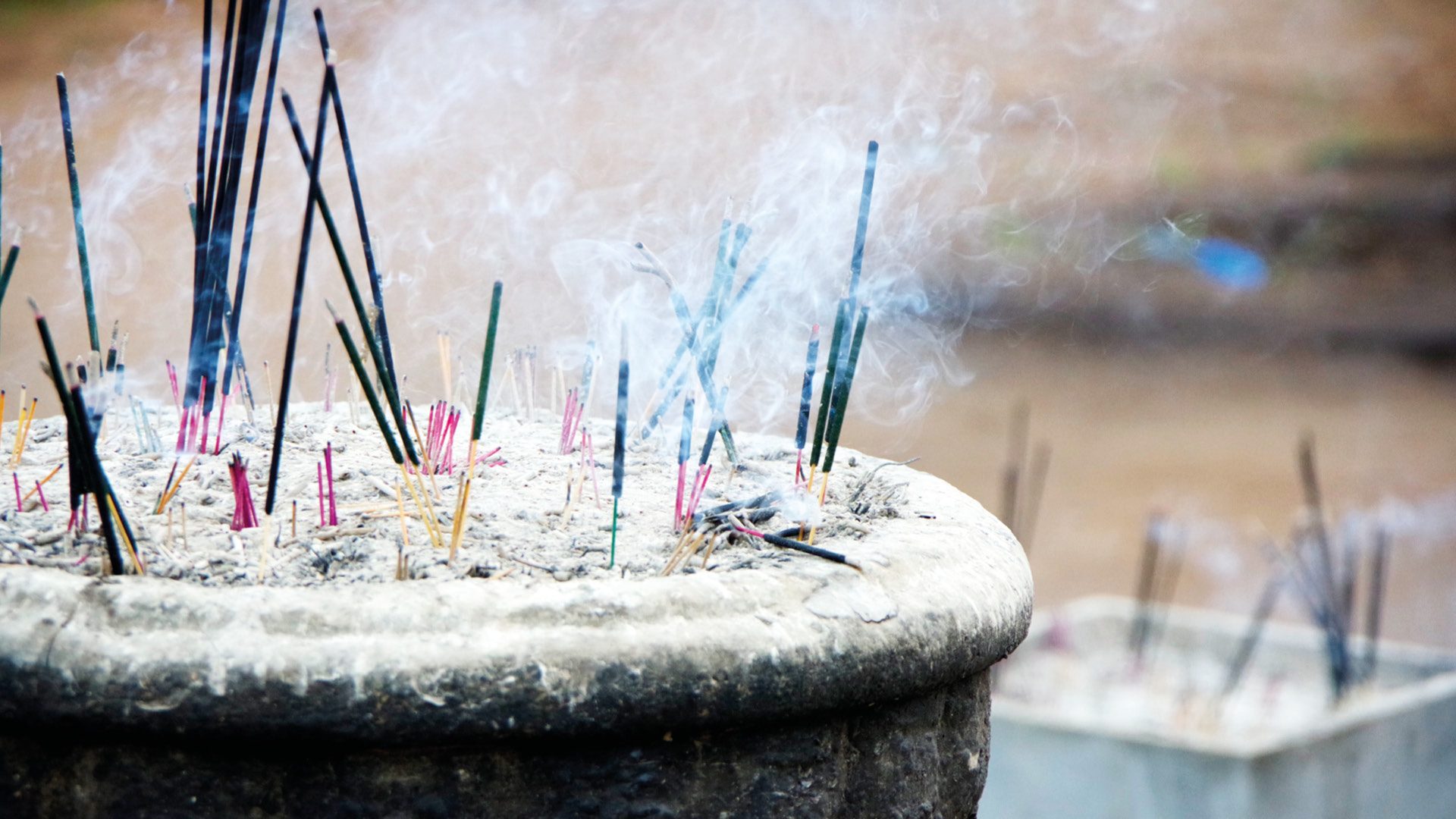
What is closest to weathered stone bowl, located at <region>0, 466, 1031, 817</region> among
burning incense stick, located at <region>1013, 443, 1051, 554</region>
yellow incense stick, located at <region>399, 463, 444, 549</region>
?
yellow incense stick, located at <region>399, 463, 444, 549</region>

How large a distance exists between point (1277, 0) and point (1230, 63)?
7.10 ft

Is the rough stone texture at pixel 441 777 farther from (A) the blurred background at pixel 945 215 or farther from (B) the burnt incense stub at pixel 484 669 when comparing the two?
(A) the blurred background at pixel 945 215

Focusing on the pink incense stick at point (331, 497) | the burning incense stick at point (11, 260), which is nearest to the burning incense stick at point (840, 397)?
the pink incense stick at point (331, 497)

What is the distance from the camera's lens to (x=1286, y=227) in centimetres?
1619

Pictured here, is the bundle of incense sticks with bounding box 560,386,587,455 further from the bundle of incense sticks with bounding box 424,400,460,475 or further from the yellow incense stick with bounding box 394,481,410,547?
the yellow incense stick with bounding box 394,481,410,547

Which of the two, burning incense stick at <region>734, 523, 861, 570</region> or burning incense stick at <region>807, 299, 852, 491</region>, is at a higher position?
burning incense stick at <region>807, 299, 852, 491</region>

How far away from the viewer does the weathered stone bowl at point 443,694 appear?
1.43 metres

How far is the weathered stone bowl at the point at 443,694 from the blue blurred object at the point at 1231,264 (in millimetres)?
15062

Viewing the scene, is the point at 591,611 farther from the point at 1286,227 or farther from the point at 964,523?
the point at 1286,227

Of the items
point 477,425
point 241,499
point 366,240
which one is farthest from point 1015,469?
point 241,499

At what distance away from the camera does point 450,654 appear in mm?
1460

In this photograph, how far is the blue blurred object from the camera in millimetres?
16172

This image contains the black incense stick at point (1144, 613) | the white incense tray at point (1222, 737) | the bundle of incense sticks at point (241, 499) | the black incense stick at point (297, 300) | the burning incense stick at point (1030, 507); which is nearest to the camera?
the black incense stick at point (297, 300)

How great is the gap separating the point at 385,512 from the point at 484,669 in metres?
0.58
